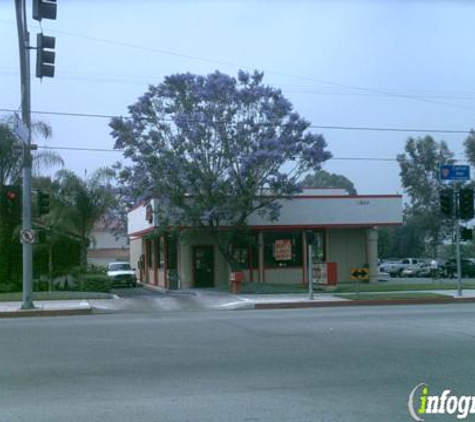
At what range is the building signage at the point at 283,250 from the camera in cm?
3494

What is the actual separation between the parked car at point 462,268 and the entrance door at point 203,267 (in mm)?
20800

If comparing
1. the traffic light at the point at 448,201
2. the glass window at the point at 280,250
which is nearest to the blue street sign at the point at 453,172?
the traffic light at the point at 448,201

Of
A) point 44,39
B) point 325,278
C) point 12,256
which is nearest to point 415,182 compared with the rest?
point 325,278

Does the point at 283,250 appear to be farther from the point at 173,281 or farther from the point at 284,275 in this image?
the point at 173,281

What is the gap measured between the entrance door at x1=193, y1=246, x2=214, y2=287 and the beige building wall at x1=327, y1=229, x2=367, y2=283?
6.45 metres

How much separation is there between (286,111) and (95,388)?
22.4 metres

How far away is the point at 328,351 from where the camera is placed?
40.6 ft

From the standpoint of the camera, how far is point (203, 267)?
3472 centimetres

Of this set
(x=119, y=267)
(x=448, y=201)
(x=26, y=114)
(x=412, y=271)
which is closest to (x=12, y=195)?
(x=26, y=114)

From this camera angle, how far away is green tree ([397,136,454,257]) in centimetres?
5966

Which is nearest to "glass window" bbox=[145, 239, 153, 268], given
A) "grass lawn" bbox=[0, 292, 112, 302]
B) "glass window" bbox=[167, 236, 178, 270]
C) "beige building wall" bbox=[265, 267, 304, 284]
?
"glass window" bbox=[167, 236, 178, 270]

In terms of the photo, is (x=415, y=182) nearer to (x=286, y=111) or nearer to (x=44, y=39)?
(x=286, y=111)

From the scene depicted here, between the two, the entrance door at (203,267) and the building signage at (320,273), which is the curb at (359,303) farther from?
the entrance door at (203,267)

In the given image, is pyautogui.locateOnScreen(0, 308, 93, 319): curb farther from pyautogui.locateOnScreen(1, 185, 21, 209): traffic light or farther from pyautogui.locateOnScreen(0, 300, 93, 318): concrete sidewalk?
pyautogui.locateOnScreen(1, 185, 21, 209): traffic light
